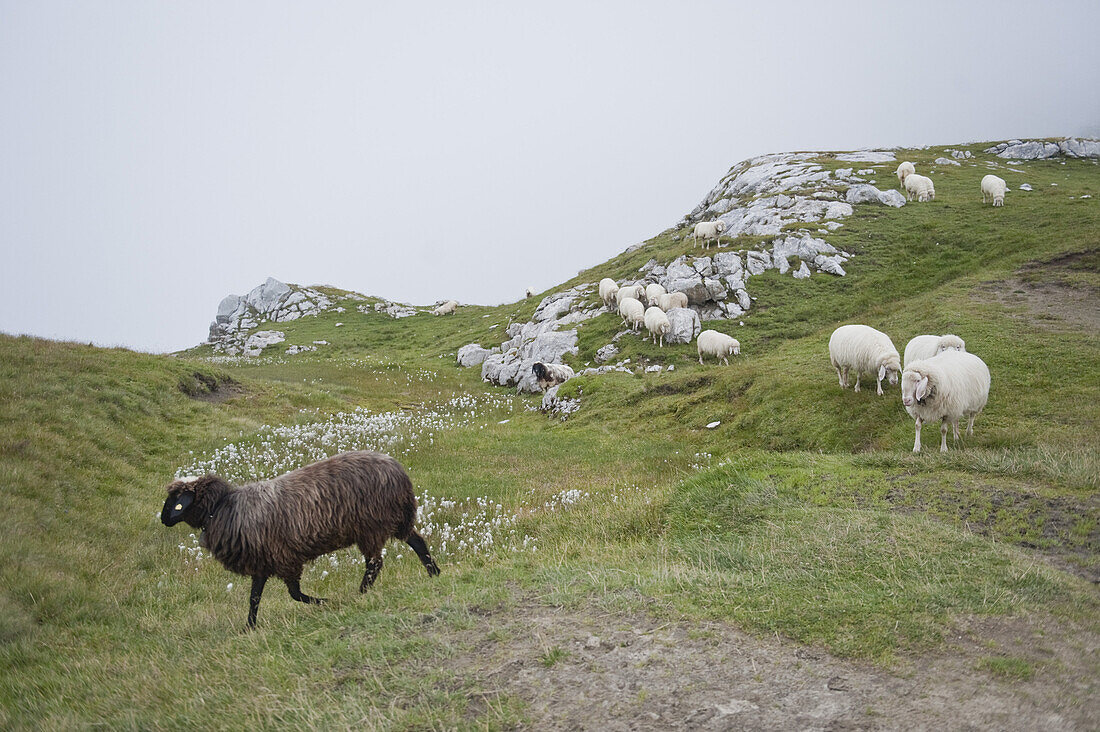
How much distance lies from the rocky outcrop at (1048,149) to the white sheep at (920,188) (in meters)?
33.6

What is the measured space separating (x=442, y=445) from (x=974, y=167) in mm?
70564

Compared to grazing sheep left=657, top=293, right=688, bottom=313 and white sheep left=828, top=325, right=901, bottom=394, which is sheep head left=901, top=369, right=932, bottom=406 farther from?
grazing sheep left=657, top=293, right=688, bottom=313

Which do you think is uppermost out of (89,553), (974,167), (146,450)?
(974,167)

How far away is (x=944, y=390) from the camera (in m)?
13.1

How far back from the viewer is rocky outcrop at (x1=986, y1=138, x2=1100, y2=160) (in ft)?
219

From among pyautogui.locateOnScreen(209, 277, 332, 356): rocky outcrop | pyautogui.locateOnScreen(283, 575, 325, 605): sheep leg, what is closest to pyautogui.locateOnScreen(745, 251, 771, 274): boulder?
pyautogui.locateOnScreen(283, 575, 325, 605): sheep leg

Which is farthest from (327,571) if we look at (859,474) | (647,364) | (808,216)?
(808,216)

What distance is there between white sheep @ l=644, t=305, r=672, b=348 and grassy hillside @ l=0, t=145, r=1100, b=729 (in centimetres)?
852

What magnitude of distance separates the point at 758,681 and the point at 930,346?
1586 centimetres

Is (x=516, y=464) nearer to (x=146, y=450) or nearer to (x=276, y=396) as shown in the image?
(x=146, y=450)

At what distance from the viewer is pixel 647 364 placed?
32938 mm

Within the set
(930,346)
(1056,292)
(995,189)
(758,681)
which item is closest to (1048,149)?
(995,189)

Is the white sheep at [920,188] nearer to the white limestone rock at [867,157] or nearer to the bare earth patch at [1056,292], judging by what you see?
the white limestone rock at [867,157]

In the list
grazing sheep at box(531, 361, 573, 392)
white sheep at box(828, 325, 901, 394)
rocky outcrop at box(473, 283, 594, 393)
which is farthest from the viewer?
rocky outcrop at box(473, 283, 594, 393)
